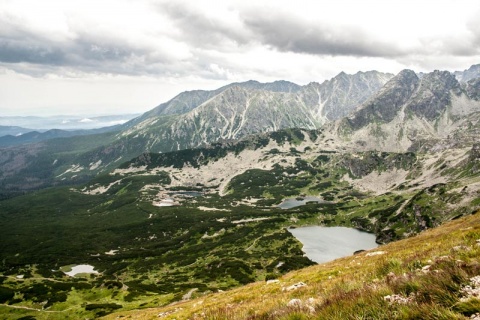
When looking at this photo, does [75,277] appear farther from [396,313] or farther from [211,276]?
[396,313]

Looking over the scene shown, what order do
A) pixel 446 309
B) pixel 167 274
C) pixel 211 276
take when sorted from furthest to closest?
1. pixel 167 274
2. pixel 211 276
3. pixel 446 309

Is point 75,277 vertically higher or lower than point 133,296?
lower

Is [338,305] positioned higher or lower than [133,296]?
higher

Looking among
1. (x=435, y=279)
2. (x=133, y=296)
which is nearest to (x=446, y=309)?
(x=435, y=279)

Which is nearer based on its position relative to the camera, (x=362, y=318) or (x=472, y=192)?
(x=362, y=318)

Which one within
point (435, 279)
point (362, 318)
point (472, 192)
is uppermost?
point (435, 279)

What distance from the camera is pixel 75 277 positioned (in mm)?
174000

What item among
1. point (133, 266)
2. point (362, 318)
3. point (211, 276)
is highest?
point (362, 318)

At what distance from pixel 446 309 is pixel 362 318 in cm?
Result: 143

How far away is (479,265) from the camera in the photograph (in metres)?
6.90

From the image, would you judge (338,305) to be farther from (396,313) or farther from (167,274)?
(167,274)

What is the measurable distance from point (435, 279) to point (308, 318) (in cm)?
281

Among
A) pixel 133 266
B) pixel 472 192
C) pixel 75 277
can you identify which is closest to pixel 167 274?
pixel 133 266

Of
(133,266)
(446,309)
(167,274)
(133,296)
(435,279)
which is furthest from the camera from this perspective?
(133,266)
